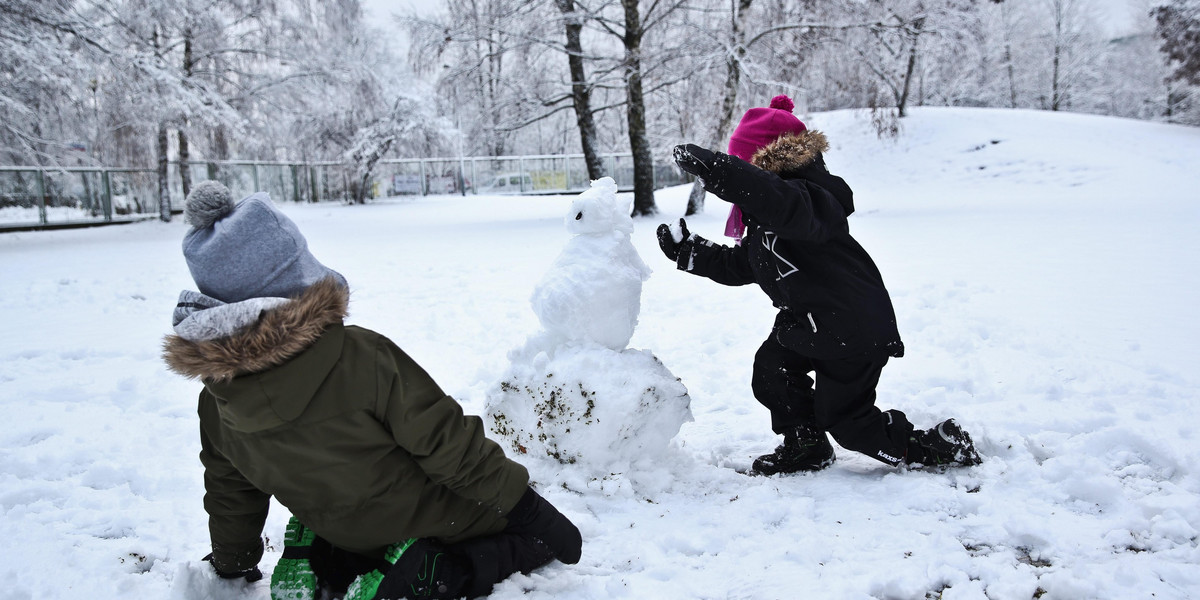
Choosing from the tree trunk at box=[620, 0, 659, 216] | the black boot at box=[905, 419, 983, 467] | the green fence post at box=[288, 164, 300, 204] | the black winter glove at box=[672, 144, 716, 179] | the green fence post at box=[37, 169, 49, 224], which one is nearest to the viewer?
the black winter glove at box=[672, 144, 716, 179]

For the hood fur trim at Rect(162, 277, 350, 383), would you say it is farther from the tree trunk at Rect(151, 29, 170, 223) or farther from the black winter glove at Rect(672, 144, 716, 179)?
the tree trunk at Rect(151, 29, 170, 223)

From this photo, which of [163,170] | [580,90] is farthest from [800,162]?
[163,170]

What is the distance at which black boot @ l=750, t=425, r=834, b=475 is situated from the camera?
9.31 feet

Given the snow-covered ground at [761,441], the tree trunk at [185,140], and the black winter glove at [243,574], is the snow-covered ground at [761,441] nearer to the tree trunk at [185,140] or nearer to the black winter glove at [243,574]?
the black winter glove at [243,574]

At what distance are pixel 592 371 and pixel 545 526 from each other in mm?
810

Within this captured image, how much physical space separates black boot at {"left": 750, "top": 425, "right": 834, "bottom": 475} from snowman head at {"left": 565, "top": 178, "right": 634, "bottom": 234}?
3.64 ft

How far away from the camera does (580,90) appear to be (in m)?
14.2

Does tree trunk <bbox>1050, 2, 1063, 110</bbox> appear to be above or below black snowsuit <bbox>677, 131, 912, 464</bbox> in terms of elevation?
above

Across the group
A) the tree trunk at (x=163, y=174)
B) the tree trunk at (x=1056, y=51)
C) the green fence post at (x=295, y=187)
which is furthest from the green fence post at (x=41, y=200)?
the tree trunk at (x=1056, y=51)

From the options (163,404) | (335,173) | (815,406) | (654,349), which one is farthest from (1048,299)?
(335,173)

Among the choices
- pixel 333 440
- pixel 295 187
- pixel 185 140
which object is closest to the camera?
pixel 333 440

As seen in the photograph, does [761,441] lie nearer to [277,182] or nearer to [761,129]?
[761,129]

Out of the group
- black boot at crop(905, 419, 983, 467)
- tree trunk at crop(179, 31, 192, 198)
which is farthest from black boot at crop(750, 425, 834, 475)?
tree trunk at crop(179, 31, 192, 198)

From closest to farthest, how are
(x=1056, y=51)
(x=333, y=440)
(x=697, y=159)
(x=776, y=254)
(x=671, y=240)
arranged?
(x=333, y=440) → (x=697, y=159) → (x=776, y=254) → (x=671, y=240) → (x=1056, y=51)
